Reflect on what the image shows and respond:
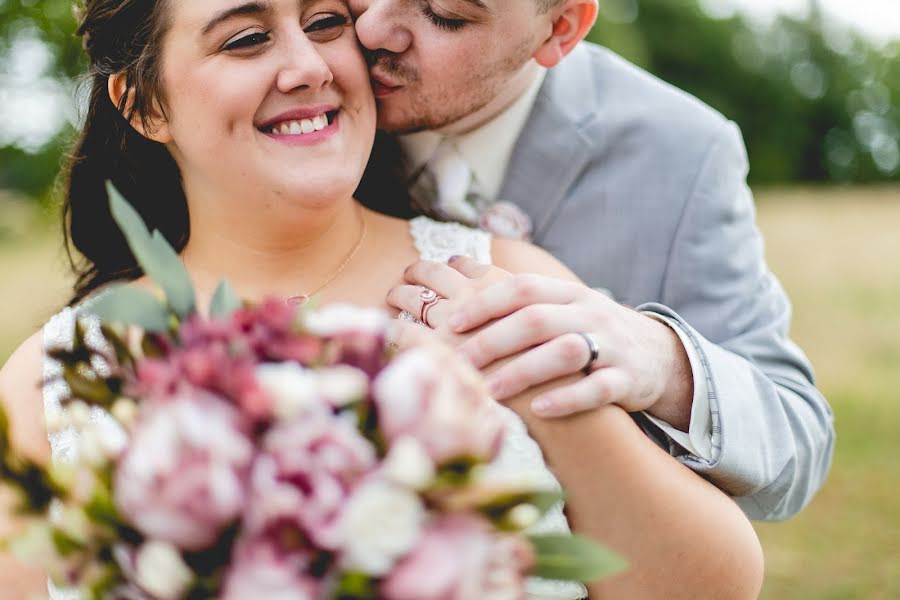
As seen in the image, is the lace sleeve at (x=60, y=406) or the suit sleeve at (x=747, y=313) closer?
the lace sleeve at (x=60, y=406)

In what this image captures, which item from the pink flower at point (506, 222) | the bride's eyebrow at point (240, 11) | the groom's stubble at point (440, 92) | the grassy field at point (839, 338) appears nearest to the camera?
the bride's eyebrow at point (240, 11)

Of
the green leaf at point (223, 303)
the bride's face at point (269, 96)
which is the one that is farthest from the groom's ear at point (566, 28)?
the green leaf at point (223, 303)

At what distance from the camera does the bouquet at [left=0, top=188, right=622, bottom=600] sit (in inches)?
46.3

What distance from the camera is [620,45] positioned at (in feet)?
43.4

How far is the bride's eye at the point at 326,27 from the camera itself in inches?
97.0

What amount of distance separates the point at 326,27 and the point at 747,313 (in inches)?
58.9

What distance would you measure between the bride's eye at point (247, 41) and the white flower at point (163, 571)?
4.66 feet

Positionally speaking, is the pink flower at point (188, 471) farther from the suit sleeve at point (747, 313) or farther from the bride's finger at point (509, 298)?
the suit sleeve at point (747, 313)

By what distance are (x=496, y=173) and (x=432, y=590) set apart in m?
2.21

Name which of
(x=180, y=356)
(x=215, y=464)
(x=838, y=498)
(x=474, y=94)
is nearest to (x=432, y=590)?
(x=215, y=464)

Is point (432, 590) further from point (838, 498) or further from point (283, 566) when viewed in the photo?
point (838, 498)

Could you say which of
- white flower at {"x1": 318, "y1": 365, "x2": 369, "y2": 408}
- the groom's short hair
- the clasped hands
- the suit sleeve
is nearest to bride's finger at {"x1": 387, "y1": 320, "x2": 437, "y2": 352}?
the clasped hands

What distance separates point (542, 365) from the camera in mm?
2027

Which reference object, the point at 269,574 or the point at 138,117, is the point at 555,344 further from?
the point at 138,117
